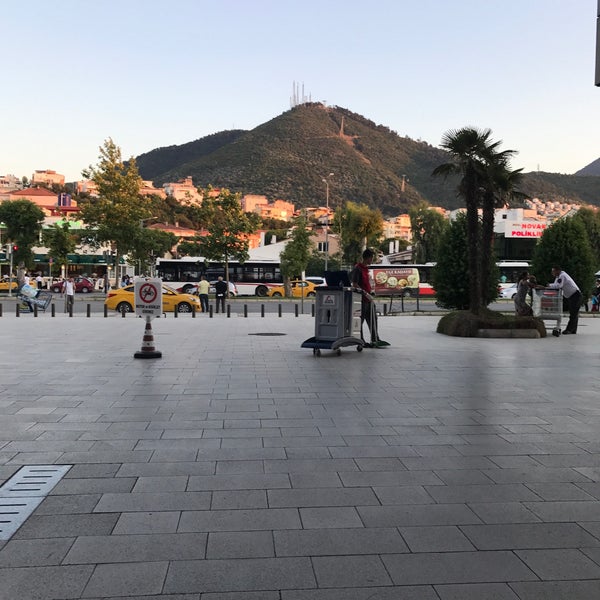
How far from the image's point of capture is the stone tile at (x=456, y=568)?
9.80ft

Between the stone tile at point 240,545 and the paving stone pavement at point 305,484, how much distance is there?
0.05 feet

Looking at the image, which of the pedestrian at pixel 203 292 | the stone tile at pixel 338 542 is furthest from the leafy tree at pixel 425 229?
the stone tile at pixel 338 542

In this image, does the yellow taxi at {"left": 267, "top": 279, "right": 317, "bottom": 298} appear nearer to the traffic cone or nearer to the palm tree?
the palm tree

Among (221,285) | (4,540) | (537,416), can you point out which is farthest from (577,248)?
(4,540)

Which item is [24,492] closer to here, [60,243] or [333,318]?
[333,318]

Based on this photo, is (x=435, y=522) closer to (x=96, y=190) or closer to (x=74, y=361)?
(x=74, y=361)

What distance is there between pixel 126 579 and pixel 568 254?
27.2 meters

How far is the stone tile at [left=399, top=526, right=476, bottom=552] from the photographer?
334cm

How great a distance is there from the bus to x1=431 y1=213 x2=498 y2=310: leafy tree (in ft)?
89.1

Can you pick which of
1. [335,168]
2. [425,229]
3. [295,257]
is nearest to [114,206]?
[295,257]

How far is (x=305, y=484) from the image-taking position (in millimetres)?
4406

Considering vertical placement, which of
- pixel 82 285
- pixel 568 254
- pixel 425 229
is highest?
pixel 425 229

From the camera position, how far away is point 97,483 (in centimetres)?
440

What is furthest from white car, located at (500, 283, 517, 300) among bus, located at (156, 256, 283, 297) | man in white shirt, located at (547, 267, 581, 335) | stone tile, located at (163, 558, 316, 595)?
stone tile, located at (163, 558, 316, 595)
